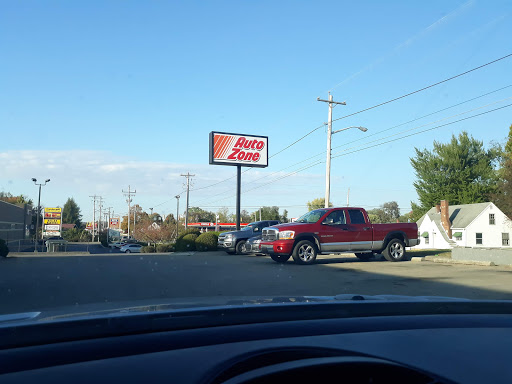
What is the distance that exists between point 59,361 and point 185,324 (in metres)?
0.45

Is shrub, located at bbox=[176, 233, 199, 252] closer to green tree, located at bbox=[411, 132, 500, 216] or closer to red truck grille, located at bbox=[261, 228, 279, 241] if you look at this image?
red truck grille, located at bbox=[261, 228, 279, 241]

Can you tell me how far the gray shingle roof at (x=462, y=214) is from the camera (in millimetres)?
53562

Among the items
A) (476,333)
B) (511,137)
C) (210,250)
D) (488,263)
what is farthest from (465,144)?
(476,333)

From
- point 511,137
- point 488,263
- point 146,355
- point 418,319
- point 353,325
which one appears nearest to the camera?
point 146,355

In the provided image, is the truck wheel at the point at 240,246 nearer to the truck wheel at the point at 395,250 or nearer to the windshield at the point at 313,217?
the windshield at the point at 313,217

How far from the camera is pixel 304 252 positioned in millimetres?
16891

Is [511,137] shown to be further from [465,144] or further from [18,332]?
[18,332]

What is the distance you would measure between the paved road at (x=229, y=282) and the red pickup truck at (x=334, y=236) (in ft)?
3.15

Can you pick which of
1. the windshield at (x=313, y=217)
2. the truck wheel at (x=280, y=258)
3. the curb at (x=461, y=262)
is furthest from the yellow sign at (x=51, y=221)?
the curb at (x=461, y=262)

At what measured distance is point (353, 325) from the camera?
1.90 metres

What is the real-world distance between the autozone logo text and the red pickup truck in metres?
17.9

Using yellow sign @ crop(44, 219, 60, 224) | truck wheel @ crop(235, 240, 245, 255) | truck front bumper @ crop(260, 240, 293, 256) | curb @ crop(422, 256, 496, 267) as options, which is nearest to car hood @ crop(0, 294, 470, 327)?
truck front bumper @ crop(260, 240, 293, 256)

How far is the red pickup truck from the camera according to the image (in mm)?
16797

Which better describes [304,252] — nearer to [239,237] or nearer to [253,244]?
[253,244]
